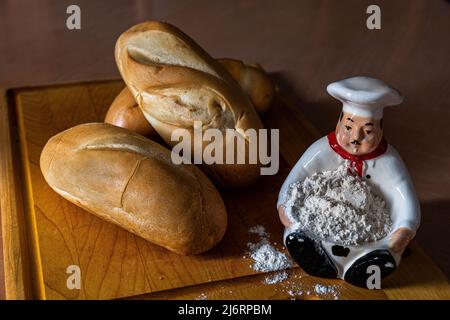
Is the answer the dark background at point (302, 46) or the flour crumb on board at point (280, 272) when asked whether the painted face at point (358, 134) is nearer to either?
the flour crumb on board at point (280, 272)

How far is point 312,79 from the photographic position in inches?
53.6

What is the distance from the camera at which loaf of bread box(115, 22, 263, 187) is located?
0.95 meters

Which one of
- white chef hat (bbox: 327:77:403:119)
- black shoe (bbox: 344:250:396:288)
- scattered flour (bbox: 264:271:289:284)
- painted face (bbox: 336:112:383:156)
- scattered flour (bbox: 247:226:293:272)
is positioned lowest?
scattered flour (bbox: 264:271:289:284)

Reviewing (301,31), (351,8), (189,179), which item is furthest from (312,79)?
(189,179)

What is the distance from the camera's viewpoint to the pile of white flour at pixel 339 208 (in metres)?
0.77

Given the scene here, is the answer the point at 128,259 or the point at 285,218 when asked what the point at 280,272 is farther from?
the point at 128,259

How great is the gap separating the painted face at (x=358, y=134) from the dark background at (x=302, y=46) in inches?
11.8

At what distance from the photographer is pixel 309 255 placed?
0.79 m

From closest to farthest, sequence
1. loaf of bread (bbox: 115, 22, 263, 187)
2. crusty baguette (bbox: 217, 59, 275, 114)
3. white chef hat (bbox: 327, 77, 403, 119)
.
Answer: white chef hat (bbox: 327, 77, 403, 119)
loaf of bread (bbox: 115, 22, 263, 187)
crusty baguette (bbox: 217, 59, 275, 114)

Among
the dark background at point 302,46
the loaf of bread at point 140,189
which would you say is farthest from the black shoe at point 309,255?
the dark background at point 302,46

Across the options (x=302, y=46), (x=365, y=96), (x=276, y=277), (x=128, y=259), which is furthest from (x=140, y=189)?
(x=302, y=46)

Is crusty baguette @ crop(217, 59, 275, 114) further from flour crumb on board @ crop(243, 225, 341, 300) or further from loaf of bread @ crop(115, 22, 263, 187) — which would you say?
flour crumb on board @ crop(243, 225, 341, 300)

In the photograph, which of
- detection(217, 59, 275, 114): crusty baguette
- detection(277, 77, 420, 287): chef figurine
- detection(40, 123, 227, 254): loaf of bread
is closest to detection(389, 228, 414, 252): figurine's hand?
detection(277, 77, 420, 287): chef figurine

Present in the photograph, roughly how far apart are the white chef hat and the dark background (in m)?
0.35
